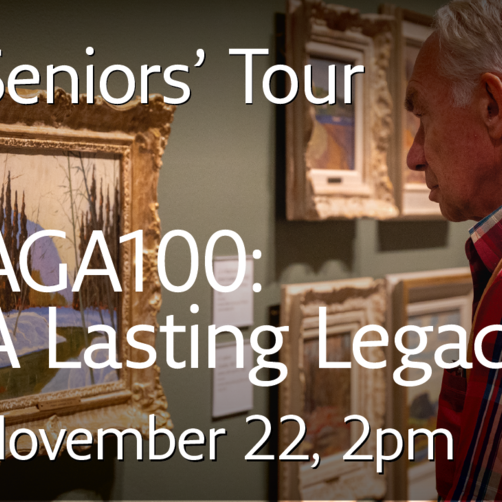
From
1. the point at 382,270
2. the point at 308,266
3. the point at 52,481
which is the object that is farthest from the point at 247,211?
the point at 52,481

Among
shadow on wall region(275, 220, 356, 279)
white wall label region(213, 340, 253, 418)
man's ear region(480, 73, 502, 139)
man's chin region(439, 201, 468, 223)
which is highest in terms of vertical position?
man's ear region(480, 73, 502, 139)

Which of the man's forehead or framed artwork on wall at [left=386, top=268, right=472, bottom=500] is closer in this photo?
the man's forehead

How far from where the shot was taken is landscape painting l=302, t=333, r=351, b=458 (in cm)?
164

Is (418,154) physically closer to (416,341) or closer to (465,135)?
(465,135)

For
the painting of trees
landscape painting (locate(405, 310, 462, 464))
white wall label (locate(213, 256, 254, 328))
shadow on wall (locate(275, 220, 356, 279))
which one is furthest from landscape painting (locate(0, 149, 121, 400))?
landscape painting (locate(405, 310, 462, 464))

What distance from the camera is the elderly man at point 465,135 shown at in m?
0.82

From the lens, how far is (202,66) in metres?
1.45

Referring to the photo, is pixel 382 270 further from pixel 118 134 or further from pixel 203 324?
pixel 118 134

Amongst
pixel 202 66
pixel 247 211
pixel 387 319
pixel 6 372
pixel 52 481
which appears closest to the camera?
pixel 6 372

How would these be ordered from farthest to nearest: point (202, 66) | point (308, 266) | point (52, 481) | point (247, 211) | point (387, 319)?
1. point (387, 319)
2. point (308, 266)
3. point (247, 211)
4. point (202, 66)
5. point (52, 481)

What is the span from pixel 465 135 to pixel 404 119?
0.99 metres

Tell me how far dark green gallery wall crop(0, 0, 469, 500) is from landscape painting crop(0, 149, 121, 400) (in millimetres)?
173

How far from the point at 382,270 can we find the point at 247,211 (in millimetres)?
576

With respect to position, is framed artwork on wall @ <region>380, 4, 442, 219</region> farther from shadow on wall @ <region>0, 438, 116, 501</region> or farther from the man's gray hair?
shadow on wall @ <region>0, 438, 116, 501</region>
